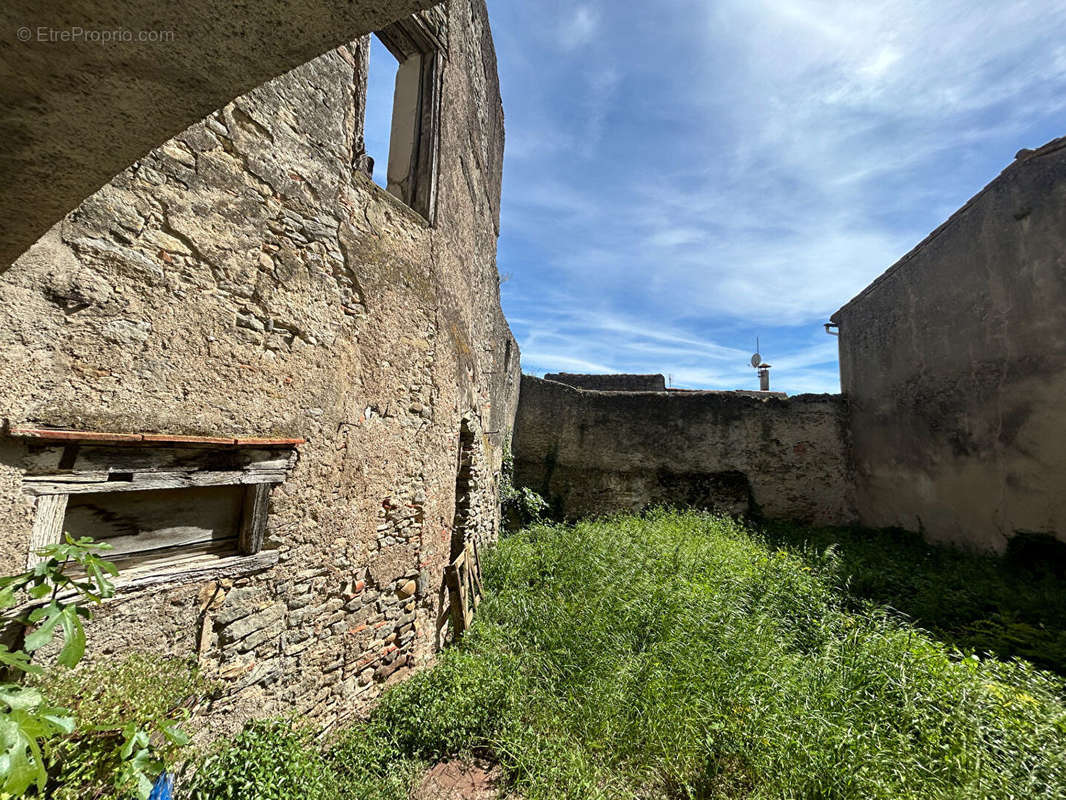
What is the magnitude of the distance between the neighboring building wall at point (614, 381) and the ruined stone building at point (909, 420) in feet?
17.5

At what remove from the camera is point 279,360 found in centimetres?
258

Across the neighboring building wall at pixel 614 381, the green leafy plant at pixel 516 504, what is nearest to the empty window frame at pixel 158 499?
the green leafy plant at pixel 516 504

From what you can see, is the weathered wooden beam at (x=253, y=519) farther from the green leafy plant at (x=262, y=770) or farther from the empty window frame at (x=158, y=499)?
the green leafy plant at (x=262, y=770)

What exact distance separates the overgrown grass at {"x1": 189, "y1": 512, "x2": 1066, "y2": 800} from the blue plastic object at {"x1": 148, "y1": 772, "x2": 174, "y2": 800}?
98 centimetres

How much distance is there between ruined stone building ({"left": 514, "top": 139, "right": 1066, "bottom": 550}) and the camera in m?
6.29

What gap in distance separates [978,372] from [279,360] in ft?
32.0

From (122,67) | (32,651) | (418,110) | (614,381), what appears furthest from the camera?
(614,381)

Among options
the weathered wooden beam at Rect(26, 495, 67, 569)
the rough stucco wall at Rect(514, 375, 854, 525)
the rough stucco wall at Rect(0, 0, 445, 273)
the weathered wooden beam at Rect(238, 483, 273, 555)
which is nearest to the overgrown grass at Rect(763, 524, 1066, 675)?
the rough stucco wall at Rect(514, 375, 854, 525)

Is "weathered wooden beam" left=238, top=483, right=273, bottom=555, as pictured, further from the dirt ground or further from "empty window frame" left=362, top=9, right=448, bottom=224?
"empty window frame" left=362, top=9, right=448, bottom=224

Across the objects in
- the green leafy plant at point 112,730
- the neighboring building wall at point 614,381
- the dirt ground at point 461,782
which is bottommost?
the dirt ground at point 461,782

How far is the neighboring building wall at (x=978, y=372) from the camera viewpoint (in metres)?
6.16

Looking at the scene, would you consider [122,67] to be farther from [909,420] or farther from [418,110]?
[909,420]

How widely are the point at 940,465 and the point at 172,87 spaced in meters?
10.7

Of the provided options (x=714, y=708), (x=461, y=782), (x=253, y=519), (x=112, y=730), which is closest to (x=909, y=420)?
(x=714, y=708)
